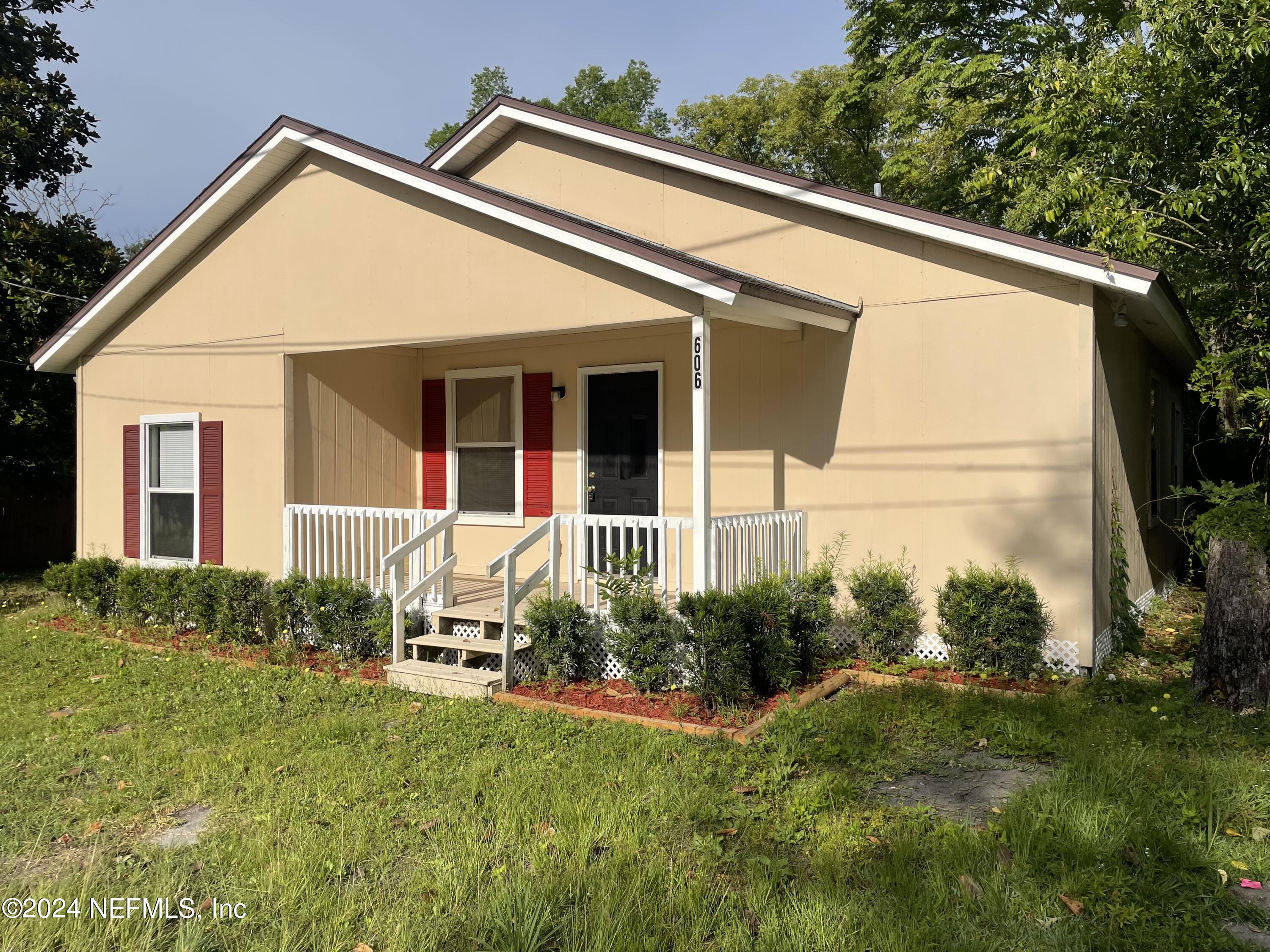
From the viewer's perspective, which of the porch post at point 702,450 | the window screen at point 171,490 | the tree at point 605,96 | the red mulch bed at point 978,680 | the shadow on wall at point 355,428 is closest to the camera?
the porch post at point 702,450

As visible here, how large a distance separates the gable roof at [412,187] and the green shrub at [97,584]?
269 centimetres

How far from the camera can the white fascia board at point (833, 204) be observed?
6234mm

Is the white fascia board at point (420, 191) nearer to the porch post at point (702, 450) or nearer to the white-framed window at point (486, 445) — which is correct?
the porch post at point (702, 450)

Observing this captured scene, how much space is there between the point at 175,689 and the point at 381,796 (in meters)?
3.26

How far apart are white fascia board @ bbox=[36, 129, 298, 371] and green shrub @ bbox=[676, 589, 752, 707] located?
6.05 meters

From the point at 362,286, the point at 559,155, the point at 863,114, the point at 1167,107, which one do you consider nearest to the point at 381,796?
the point at 362,286

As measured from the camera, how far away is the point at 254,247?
874cm

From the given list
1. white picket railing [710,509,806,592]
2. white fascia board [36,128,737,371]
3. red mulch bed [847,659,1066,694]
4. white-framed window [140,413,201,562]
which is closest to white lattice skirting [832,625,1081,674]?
red mulch bed [847,659,1066,694]

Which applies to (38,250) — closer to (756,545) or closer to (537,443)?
(537,443)

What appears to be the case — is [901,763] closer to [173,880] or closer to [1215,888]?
[1215,888]

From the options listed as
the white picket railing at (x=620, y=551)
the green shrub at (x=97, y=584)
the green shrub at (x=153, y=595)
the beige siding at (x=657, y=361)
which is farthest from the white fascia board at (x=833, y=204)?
the green shrub at (x=97, y=584)

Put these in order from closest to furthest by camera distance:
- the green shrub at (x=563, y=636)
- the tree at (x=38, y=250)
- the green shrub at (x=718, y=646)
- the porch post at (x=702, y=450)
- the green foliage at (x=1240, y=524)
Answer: the green foliage at (x=1240, y=524)
the green shrub at (x=718, y=646)
the porch post at (x=702, y=450)
the green shrub at (x=563, y=636)
the tree at (x=38, y=250)

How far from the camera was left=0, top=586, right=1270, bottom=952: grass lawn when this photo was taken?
3113 millimetres

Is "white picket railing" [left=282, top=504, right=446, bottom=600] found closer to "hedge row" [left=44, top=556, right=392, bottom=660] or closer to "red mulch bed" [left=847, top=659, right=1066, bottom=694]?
"hedge row" [left=44, top=556, right=392, bottom=660]
